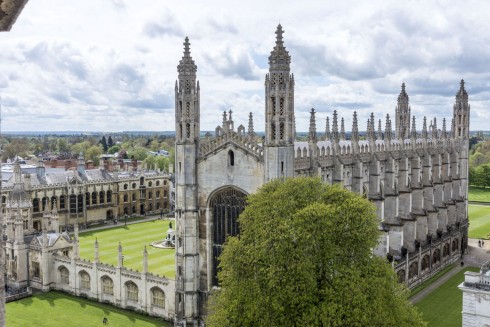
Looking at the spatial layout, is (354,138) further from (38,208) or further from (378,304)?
(38,208)

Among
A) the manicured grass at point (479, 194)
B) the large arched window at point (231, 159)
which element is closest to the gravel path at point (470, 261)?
the large arched window at point (231, 159)

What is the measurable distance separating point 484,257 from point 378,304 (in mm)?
34025

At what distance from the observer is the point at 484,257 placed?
47281 millimetres

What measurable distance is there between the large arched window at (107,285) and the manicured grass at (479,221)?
40271 mm

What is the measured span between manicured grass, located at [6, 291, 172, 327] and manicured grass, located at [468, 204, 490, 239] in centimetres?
4032

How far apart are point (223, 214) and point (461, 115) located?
33.5 metres

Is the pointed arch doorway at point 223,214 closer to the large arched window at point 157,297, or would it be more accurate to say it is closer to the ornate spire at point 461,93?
the large arched window at point 157,297

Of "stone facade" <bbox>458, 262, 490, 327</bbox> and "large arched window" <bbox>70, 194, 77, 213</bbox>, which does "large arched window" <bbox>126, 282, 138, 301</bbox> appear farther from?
"large arched window" <bbox>70, 194, 77, 213</bbox>

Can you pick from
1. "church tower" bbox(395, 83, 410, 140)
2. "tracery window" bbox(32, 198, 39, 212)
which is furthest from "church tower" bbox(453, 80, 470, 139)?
"tracery window" bbox(32, 198, 39, 212)

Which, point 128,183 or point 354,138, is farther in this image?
point 128,183

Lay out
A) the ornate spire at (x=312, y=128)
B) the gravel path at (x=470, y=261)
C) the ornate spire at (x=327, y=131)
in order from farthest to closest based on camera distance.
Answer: the gravel path at (x=470, y=261), the ornate spire at (x=327, y=131), the ornate spire at (x=312, y=128)

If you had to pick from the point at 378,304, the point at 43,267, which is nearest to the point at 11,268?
the point at 43,267

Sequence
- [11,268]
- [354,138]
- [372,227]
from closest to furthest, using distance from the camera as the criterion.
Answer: [372,227]
[354,138]
[11,268]

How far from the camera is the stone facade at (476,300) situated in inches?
955
